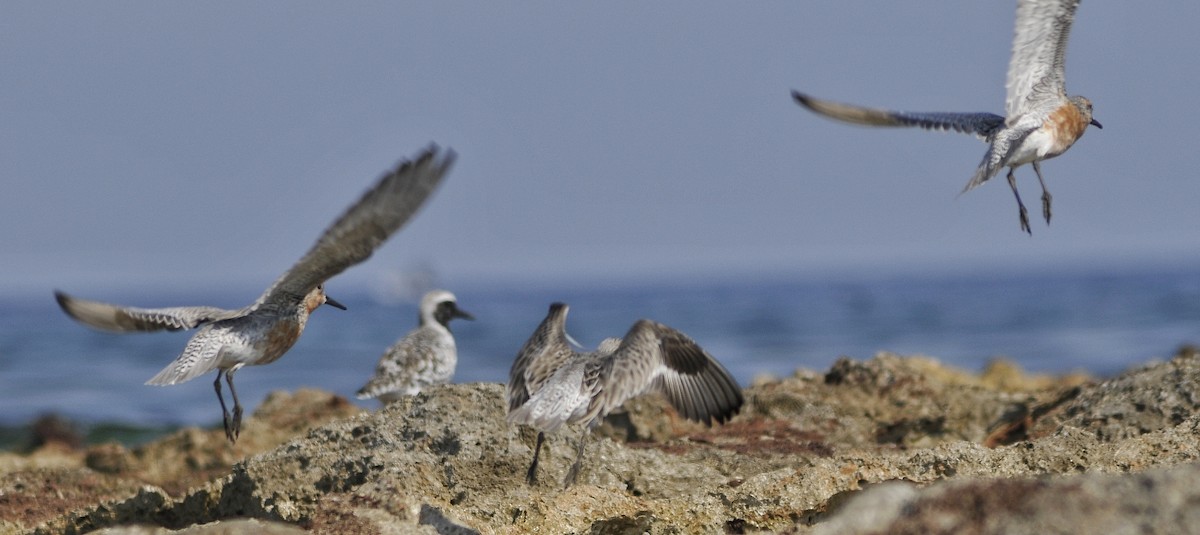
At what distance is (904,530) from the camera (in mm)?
4363

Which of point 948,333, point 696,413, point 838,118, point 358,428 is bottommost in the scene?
point 358,428

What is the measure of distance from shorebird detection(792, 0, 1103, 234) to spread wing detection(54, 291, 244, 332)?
19.4ft

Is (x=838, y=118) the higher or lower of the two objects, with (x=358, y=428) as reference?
higher

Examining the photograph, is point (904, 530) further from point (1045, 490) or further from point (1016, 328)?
point (1016, 328)

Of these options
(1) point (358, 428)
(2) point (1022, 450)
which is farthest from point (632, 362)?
(2) point (1022, 450)

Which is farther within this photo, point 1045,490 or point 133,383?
point 133,383

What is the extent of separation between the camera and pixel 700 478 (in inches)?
305

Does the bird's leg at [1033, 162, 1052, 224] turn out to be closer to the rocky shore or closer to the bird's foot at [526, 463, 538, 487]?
the rocky shore

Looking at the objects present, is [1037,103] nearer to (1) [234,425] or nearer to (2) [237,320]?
(2) [237,320]

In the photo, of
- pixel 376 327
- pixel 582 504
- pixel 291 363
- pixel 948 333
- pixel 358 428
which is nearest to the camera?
pixel 582 504

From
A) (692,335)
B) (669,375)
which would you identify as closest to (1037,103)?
(669,375)

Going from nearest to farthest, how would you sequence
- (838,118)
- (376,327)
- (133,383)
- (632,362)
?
(632,362) → (838,118) → (133,383) → (376,327)

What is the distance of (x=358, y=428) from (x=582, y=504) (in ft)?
5.23

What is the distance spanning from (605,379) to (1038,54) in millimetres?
4984
